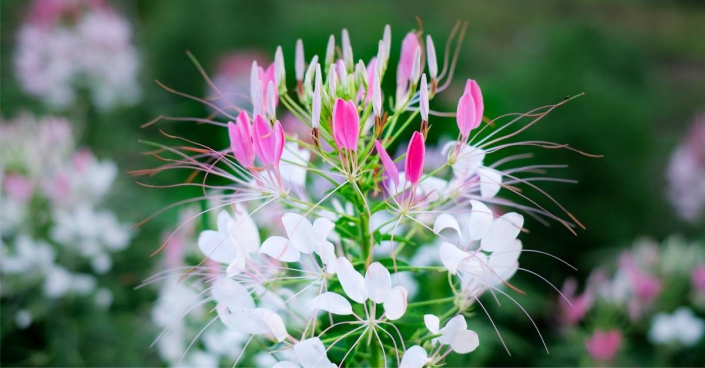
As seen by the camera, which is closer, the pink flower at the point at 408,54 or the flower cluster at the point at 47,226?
the pink flower at the point at 408,54

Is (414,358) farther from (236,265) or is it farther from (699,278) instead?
(699,278)

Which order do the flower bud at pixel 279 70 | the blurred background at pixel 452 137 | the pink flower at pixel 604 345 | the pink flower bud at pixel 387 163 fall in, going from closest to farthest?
the pink flower bud at pixel 387 163 < the flower bud at pixel 279 70 < the pink flower at pixel 604 345 < the blurred background at pixel 452 137

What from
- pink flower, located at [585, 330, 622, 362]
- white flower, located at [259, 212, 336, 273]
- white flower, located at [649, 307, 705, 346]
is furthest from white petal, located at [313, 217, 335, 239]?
white flower, located at [649, 307, 705, 346]

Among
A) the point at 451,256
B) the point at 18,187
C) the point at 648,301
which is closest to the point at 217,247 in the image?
the point at 451,256

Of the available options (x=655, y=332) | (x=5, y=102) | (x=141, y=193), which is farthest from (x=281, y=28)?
(x=655, y=332)

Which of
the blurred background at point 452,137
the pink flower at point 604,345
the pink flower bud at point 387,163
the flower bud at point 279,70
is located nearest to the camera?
the pink flower bud at point 387,163

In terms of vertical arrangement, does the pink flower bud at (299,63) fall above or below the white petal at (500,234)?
above

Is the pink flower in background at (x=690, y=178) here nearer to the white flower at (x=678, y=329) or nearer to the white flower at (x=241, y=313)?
the white flower at (x=678, y=329)

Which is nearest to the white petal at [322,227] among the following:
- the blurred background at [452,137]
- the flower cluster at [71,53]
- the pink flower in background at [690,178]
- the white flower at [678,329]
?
the blurred background at [452,137]

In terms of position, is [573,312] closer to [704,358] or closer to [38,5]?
[704,358]
